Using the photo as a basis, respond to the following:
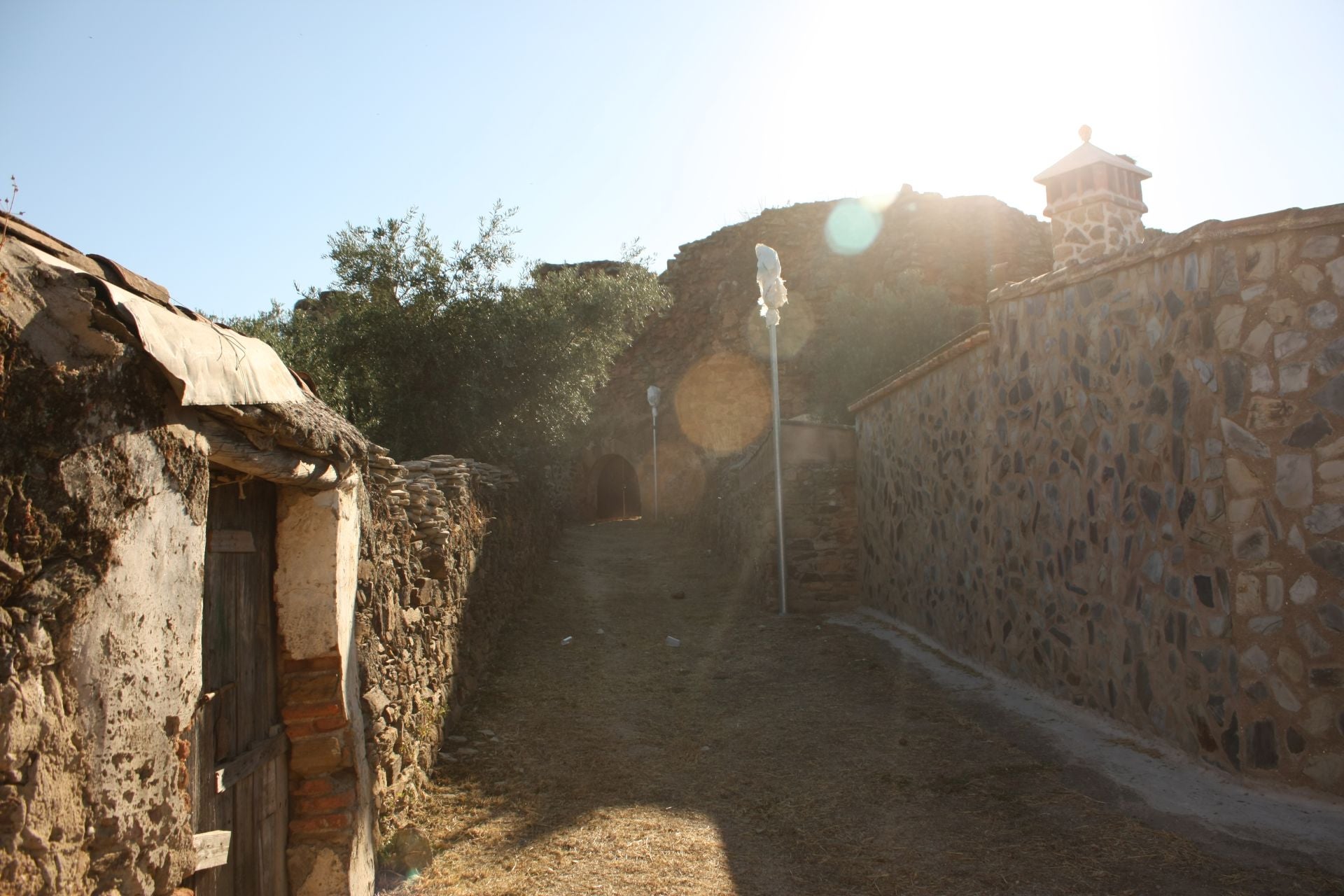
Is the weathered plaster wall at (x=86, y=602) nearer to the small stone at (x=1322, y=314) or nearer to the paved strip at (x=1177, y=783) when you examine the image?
the paved strip at (x=1177, y=783)

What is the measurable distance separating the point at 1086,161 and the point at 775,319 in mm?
3981

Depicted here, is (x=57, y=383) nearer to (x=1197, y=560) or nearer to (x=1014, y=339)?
(x=1197, y=560)

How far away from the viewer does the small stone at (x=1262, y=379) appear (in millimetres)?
4547

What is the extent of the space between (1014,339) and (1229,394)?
2374 mm

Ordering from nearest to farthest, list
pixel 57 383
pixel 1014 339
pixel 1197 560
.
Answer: pixel 57 383, pixel 1197 560, pixel 1014 339

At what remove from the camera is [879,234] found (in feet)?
82.9

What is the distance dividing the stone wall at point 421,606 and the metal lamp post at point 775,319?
328cm

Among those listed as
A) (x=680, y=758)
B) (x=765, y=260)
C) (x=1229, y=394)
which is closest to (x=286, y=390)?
(x=680, y=758)

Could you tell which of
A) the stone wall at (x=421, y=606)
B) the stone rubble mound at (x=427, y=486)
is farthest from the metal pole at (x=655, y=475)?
the stone rubble mound at (x=427, y=486)

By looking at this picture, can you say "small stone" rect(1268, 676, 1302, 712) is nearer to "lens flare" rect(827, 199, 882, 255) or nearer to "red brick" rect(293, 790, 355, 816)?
"red brick" rect(293, 790, 355, 816)

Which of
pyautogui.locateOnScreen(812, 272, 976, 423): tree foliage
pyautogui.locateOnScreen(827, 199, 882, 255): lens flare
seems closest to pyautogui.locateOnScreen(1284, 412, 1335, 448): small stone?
pyautogui.locateOnScreen(812, 272, 976, 423): tree foliage

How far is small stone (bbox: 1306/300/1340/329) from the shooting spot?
438cm

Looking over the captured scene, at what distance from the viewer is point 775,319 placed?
11.8 m

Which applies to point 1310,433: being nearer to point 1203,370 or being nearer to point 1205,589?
point 1203,370
